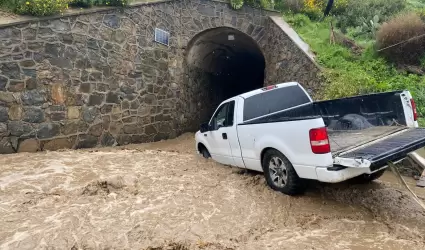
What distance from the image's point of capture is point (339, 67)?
10500 mm

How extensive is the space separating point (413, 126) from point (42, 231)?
5883 millimetres

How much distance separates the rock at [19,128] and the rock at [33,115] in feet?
0.45

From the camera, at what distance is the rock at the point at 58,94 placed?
9477mm

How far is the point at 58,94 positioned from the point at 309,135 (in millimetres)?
7297

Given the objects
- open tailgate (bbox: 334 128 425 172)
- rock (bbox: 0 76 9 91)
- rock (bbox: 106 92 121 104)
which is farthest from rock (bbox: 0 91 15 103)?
open tailgate (bbox: 334 128 425 172)

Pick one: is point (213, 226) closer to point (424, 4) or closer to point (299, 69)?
point (299, 69)

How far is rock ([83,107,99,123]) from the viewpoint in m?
10.2

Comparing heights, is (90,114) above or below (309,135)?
above

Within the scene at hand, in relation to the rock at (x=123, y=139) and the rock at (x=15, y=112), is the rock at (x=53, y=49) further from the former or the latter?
the rock at (x=123, y=139)

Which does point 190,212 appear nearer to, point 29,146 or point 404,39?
point 29,146

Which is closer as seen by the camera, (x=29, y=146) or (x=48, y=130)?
(x=29, y=146)

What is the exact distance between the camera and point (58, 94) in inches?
377

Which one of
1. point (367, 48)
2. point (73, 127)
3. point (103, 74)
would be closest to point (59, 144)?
point (73, 127)

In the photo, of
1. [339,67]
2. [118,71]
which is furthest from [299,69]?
[118,71]
